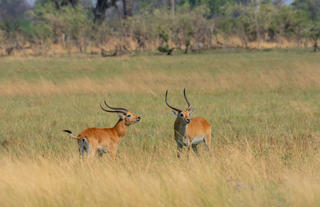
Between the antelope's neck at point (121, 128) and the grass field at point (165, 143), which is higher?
the antelope's neck at point (121, 128)

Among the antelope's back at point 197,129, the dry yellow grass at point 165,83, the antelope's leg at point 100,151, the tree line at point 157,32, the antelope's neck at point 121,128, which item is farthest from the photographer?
the tree line at point 157,32

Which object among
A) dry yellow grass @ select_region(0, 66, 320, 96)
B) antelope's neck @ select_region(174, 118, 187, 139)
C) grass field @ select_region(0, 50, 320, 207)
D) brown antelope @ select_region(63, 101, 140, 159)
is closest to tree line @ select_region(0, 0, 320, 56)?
dry yellow grass @ select_region(0, 66, 320, 96)

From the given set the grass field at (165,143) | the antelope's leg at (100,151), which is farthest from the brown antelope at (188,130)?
the antelope's leg at (100,151)

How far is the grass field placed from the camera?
5.66 meters

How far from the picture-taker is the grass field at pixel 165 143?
5.66 metres

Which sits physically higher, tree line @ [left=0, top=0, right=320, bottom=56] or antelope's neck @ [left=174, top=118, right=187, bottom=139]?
antelope's neck @ [left=174, top=118, right=187, bottom=139]

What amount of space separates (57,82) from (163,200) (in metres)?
15.7

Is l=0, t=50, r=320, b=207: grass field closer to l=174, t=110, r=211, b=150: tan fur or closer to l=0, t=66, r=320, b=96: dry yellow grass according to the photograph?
l=0, t=66, r=320, b=96: dry yellow grass

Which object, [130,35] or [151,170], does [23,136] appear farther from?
[130,35]

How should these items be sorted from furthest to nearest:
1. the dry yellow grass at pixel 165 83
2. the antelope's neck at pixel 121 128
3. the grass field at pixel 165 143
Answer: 1. the dry yellow grass at pixel 165 83
2. the antelope's neck at pixel 121 128
3. the grass field at pixel 165 143

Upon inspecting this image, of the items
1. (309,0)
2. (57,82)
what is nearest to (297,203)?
(57,82)

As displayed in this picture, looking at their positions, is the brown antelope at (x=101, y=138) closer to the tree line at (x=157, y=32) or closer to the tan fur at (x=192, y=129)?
the tan fur at (x=192, y=129)

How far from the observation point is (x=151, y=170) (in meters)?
7.01

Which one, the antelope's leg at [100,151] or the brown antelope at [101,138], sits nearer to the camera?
the brown antelope at [101,138]
